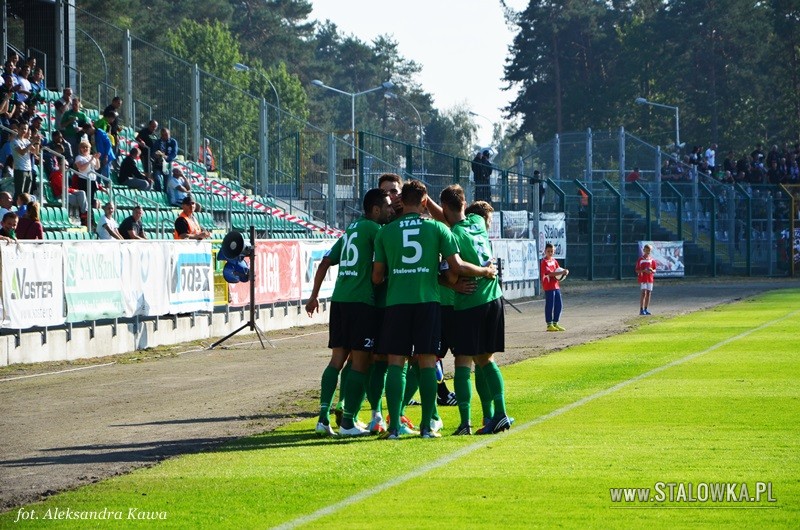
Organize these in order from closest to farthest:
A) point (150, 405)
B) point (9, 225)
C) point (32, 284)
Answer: point (150, 405)
point (32, 284)
point (9, 225)

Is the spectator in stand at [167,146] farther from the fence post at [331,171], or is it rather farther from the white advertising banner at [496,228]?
the white advertising banner at [496,228]

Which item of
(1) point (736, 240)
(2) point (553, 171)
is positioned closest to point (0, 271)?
(2) point (553, 171)

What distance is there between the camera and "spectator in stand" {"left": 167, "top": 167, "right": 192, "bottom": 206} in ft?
105

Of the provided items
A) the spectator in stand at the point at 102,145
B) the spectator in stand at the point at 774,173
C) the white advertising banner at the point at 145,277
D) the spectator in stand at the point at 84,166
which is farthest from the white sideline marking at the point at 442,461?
the spectator in stand at the point at 774,173

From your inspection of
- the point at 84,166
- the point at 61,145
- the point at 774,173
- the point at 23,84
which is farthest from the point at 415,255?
the point at 774,173

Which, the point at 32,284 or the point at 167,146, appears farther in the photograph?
the point at 167,146

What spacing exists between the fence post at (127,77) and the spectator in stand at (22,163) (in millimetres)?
9003

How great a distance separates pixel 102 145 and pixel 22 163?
5.07 m

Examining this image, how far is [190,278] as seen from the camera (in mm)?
24562

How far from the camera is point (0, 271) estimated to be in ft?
61.9

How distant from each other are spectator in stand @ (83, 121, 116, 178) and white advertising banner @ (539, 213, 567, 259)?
63.4ft

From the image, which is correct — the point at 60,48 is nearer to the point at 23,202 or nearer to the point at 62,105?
the point at 62,105

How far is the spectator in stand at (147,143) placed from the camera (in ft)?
105

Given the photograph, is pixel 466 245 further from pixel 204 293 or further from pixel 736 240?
pixel 736 240
